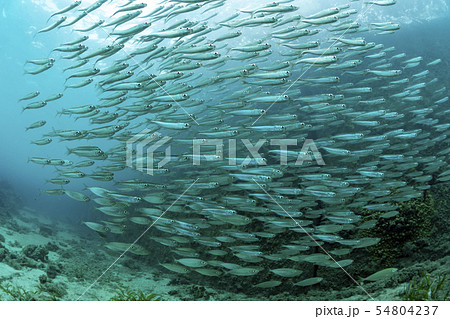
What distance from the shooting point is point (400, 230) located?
680cm

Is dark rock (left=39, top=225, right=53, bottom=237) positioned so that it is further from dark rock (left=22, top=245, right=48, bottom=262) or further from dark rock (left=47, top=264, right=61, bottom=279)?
dark rock (left=47, top=264, right=61, bottom=279)

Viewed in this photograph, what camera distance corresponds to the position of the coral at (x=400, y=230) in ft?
21.7

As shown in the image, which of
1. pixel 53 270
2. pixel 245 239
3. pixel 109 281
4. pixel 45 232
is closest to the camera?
pixel 245 239

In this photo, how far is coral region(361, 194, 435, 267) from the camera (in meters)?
6.61

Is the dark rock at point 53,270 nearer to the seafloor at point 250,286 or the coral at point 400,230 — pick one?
the seafloor at point 250,286

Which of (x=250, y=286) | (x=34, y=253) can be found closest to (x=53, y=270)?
(x=34, y=253)

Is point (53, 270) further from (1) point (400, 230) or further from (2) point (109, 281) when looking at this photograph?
(1) point (400, 230)

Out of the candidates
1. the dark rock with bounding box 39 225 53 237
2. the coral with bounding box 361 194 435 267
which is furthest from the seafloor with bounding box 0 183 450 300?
the dark rock with bounding box 39 225 53 237

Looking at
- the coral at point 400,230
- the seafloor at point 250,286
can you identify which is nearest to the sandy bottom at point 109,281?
the seafloor at point 250,286
